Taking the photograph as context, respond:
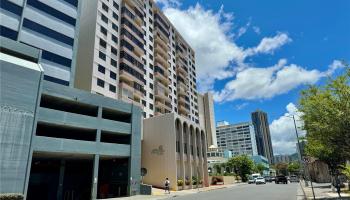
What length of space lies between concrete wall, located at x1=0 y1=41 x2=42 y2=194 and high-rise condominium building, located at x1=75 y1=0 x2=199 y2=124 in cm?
2150

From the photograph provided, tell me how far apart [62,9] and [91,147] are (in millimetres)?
24383

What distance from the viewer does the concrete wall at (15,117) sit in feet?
70.9

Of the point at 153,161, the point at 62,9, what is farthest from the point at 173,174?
the point at 62,9

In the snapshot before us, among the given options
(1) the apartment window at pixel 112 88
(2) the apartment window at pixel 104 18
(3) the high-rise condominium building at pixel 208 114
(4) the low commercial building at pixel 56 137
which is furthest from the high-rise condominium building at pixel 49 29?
(3) the high-rise condominium building at pixel 208 114

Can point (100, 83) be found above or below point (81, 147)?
above

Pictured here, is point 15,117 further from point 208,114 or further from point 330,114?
point 208,114

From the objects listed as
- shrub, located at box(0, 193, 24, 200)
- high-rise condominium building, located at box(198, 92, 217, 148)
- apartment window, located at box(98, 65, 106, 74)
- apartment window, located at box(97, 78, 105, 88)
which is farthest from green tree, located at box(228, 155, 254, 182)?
shrub, located at box(0, 193, 24, 200)

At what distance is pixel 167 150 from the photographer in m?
42.4

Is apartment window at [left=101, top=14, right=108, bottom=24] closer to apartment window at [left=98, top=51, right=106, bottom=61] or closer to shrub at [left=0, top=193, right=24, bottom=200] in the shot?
apartment window at [left=98, top=51, right=106, bottom=61]

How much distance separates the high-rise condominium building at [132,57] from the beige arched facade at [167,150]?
1207 cm

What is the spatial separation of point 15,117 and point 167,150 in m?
23.8

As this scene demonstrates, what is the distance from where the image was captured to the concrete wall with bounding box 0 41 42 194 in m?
21.6

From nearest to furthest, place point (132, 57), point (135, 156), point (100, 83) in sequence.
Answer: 1. point (135, 156)
2. point (100, 83)
3. point (132, 57)

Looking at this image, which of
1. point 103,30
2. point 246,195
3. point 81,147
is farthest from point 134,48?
point 246,195
